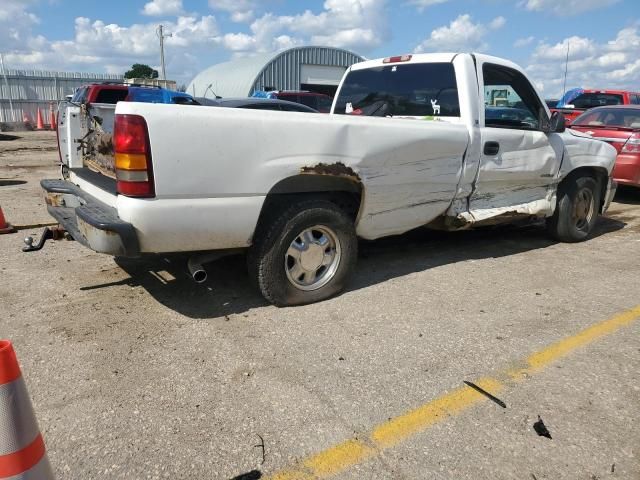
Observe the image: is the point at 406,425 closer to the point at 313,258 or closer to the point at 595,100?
the point at 313,258

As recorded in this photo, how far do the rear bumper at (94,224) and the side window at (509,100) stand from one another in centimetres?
332

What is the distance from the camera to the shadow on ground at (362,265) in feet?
13.2

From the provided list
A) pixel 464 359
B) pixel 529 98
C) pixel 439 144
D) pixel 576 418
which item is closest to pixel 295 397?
pixel 464 359

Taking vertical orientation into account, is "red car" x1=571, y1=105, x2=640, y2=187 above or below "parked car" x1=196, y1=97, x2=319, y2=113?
below

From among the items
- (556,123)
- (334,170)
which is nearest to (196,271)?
(334,170)

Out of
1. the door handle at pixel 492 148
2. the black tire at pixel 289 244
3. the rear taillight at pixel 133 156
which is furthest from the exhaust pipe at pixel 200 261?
the door handle at pixel 492 148

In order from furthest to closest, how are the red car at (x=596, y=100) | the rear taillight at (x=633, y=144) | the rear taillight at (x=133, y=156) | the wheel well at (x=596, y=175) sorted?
1. the red car at (x=596, y=100)
2. the rear taillight at (x=633, y=144)
3. the wheel well at (x=596, y=175)
4. the rear taillight at (x=133, y=156)

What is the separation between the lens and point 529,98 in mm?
5207

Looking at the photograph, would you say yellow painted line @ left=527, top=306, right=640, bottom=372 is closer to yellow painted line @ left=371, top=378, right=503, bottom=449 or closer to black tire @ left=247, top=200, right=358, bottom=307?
yellow painted line @ left=371, top=378, right=503, bottom=449

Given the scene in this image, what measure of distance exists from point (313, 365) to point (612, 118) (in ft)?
27.5

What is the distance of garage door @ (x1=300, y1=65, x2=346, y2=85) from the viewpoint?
33.1 m

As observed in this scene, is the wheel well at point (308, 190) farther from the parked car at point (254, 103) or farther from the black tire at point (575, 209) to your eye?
the parked car at point (254, 103)

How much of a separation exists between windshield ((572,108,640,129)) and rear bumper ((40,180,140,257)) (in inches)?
336

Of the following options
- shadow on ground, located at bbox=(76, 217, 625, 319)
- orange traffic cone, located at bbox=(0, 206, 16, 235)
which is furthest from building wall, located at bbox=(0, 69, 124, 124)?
shadow on ground, located at bbox=(76, 217, 625, 319)
